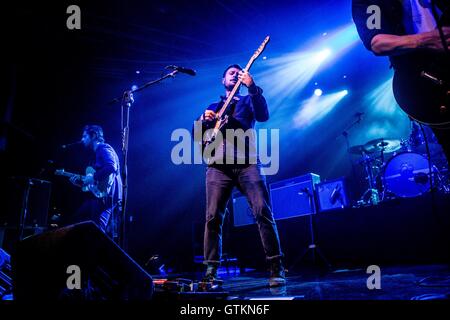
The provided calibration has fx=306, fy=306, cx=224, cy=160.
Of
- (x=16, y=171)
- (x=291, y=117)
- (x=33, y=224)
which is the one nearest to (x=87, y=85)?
(x=16, y=171)

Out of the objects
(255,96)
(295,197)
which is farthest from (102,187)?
(295,197)

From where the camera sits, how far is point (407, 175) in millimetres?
6484

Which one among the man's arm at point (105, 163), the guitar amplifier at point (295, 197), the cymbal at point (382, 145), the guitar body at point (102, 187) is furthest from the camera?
the cymbal at point (382, 145)

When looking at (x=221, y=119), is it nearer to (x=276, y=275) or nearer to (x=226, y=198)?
(x=226, y=198)

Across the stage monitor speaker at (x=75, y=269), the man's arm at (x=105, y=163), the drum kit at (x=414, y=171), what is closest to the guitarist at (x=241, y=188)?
the stage monitor speaker at (x=75, y=269)

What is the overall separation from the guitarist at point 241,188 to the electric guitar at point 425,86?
5.65 ft

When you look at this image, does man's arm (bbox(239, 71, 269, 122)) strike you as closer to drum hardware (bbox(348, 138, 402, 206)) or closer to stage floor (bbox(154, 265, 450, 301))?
stage floor (bbox(154, 265, 450, 301))

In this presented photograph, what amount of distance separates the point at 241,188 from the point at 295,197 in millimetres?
3517

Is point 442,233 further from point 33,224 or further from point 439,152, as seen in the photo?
point 33,224

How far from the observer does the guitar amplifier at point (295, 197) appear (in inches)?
256

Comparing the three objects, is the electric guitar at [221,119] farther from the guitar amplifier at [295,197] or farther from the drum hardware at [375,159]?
the drum hardware at [375,159]

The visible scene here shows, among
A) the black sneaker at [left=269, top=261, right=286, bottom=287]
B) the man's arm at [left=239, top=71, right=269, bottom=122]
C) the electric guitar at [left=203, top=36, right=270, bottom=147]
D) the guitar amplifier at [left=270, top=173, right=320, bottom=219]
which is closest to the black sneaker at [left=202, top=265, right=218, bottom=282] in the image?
the black sneaker at [left=269, top=261, right=286, bottom=287]

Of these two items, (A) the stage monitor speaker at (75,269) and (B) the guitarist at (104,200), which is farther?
(B) the guitarist at (104,200)

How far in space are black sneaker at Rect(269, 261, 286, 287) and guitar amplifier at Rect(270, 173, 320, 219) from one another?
3.23 meters
